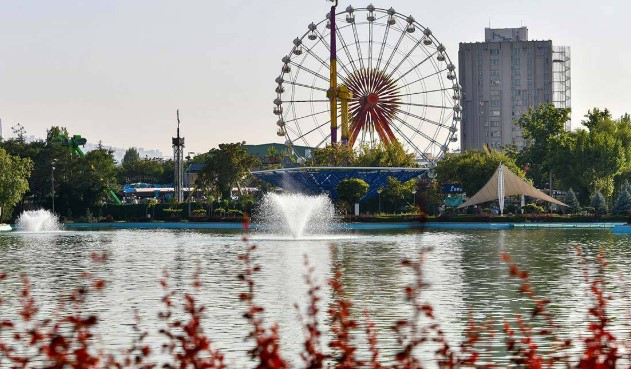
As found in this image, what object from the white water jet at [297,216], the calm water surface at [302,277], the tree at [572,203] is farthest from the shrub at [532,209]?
the calm water surface at [302,277]

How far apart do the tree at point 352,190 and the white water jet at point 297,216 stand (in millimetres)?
1557

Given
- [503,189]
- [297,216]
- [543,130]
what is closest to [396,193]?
[503,189]

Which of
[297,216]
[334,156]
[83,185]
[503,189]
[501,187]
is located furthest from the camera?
[83,185]

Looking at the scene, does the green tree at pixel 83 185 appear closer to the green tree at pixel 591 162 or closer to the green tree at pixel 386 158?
the green tree at pixel 386 158

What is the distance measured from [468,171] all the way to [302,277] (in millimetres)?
70689

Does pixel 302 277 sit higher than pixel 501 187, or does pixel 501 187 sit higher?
pixel 501 187

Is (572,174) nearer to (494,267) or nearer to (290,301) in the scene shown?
(494,267)

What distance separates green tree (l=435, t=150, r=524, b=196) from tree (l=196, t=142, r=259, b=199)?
750 inches

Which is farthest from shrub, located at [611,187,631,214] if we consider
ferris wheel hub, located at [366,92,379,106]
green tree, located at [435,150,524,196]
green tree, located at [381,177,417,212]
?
ferris wheel hub, located at [366,92,379,106]

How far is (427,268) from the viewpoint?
40.3m

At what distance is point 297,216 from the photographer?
78.1 metres

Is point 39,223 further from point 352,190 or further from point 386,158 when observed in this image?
point 386,158

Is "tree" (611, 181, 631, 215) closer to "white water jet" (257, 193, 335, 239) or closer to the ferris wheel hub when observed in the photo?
the ferris wheel hub

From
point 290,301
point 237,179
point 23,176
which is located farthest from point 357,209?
point 290,301
